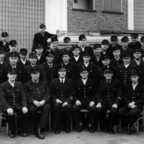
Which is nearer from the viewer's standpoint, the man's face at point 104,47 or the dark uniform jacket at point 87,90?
the dark uniform jacket at point 87,90

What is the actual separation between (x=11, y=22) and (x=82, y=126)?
21.9ft

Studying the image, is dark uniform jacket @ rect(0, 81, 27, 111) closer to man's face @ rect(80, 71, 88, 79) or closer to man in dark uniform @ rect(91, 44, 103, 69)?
man's face @ rect(80, 71, 88, 79)

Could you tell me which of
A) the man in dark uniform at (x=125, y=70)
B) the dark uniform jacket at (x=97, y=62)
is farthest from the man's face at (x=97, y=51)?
the man in dark uniform at (x=125, y=70)

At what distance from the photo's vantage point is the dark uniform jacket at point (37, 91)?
25.0 ft

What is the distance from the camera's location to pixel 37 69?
7684mm

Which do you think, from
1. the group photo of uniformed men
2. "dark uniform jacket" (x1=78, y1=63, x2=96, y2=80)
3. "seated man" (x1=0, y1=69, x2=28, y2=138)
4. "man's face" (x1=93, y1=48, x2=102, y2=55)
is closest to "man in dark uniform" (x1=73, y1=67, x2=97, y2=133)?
the group photo of uniformed men

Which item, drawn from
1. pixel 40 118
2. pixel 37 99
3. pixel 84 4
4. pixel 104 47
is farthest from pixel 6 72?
pixel 84 4

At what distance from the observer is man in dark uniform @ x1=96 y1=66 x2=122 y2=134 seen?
291 inches

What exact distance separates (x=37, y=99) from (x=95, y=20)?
296 inches

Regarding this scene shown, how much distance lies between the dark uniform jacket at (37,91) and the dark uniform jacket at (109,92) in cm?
136

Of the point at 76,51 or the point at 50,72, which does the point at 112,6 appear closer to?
the point at 76,51

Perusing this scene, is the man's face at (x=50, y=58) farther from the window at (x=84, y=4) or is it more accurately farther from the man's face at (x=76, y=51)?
the window at (x=84, y=4)

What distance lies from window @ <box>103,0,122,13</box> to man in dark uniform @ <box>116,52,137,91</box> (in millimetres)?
6693

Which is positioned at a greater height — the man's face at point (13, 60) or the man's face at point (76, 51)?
the man's face at point (76, 51)
